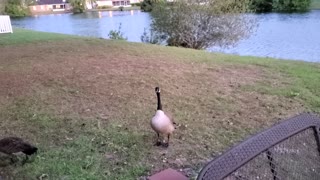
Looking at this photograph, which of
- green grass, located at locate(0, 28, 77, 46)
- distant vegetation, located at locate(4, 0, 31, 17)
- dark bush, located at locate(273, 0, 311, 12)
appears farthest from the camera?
distant vegetation, located at locate(4, 0, 31, 17)

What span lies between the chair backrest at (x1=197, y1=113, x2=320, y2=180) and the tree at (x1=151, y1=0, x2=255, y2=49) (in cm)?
1449

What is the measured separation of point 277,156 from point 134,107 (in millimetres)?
3576

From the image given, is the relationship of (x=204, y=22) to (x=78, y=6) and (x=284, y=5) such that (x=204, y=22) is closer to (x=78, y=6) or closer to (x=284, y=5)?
(x=284, y=5)

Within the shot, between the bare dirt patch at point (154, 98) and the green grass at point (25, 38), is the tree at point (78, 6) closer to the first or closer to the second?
the green grass at point (25, 38)

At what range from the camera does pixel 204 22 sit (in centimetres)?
1636

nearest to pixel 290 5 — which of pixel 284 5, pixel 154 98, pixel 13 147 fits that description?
pixel 284 5

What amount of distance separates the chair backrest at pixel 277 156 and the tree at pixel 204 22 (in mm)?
14490

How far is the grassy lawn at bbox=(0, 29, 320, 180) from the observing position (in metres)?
3.65

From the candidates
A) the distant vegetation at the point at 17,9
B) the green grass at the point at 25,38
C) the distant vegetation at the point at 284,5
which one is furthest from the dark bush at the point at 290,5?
the distant vegetation at the point at 17,9

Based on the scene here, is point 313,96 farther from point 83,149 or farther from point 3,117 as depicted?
point 3,117

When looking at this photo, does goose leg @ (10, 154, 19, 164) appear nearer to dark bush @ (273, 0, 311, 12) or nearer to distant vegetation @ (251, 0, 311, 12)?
distant vegetation @ (251, 0, 311, 12)

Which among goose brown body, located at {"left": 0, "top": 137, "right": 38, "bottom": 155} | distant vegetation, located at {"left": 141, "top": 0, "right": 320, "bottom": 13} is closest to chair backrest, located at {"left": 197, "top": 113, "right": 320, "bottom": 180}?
goose brown body, located at {"left": 0, "top": 137, "right": 38, "bottom": 155}

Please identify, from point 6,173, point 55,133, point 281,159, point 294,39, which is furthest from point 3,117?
point 294,39

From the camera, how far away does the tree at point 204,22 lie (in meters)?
16.0
